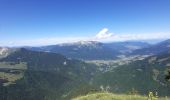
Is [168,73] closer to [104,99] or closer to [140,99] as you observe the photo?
[140,99]

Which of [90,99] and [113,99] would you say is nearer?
[113,99]

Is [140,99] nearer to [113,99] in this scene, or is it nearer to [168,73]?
[113,99]

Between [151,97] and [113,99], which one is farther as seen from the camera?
[113,99]

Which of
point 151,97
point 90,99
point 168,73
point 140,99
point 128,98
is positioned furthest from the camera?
point 90,99

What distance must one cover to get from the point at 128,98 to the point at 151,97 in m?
59.0

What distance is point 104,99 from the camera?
3792 inches

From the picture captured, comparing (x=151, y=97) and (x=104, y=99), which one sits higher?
(x=151, y=97)

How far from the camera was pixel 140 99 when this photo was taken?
88.0 m

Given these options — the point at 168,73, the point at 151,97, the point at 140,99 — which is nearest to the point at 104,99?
the point at 140,99

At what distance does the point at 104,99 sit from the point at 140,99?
1437 centimetres

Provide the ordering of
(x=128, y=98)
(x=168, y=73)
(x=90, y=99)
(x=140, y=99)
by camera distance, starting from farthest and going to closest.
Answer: (x=90, y=99), (x=128, y=98), (x=140, y=99), (x=168, y=73)

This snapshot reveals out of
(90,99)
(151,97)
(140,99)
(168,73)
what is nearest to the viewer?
(151,97)

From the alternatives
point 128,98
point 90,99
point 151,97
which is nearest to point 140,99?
point 128,98

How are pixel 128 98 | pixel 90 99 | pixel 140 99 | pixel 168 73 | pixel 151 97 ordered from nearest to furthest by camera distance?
pixel 151 97
pixel 168 73
pixel 140 99
pixel 128 98
pixel 90 99
